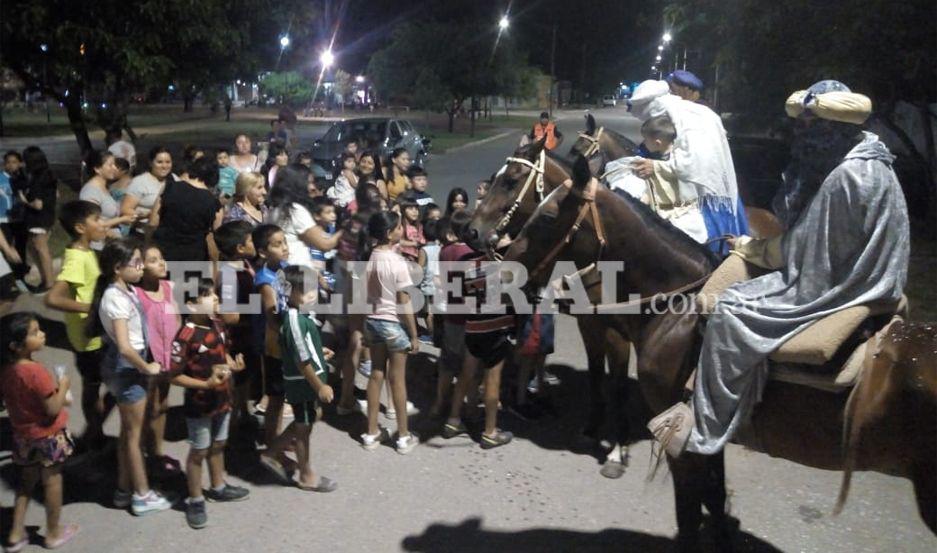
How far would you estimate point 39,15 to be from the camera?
13.1 metres

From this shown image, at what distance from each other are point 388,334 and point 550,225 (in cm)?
189

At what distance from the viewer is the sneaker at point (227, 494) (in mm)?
4922

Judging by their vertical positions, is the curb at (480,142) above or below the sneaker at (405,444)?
above

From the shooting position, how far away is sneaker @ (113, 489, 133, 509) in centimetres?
Answer: 479

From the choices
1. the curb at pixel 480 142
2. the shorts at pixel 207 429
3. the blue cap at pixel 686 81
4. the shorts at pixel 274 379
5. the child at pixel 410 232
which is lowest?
the shorts at pixel 207 429

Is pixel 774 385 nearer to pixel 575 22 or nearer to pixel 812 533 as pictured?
pixel 812 533

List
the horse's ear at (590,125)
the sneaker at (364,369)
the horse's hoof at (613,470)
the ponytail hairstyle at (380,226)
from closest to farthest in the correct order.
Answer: the horse's hoof at (613,470)
the ponytail hairstyle at (380,226)
the horse's ear at (590,125)
the sneaker at (364,369)

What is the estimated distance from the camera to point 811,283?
129 inches

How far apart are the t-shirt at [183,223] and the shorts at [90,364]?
4.74ft

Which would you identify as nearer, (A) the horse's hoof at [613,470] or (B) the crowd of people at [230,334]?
(B) the crowd of people at [230,334]

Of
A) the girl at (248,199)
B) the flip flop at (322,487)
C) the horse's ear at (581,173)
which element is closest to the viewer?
the horse's ear at (581,173)

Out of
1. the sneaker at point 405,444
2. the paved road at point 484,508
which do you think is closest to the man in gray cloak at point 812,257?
the paved road at point 484,508

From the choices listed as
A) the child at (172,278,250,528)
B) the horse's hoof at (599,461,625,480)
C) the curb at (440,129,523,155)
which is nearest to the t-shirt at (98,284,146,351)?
the child at (172,278,250,528)

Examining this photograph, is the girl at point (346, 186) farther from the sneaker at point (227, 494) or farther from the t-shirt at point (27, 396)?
the t-shirt at point (27, 396)
